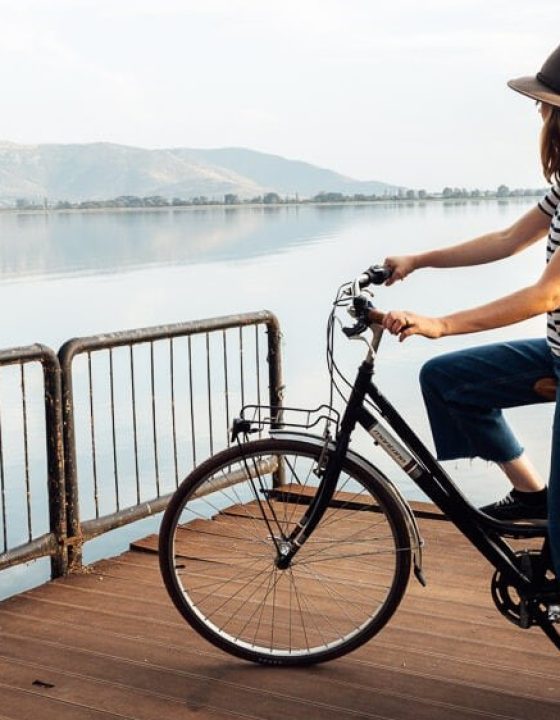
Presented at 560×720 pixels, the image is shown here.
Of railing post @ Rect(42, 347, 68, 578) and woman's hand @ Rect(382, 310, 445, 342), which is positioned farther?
railing post @ Rect(42, 347, 68, 578)

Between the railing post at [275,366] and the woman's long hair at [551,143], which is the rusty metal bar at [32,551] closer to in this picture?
the railing post at [275,366]

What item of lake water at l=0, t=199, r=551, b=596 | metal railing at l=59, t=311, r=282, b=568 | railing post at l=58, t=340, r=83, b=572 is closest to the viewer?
railing post at l=58, t=340, r=83, b=572

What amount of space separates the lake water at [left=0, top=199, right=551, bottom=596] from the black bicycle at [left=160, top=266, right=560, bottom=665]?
0.80 ft

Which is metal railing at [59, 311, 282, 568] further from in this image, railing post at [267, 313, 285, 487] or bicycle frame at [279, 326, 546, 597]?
bicycle frame at [279, 326, 546, 597]

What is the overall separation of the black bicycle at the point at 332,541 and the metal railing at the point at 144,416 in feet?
3.86

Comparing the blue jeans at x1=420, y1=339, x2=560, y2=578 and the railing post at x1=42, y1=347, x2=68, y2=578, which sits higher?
the blue jeans at x1=420, y1=339, x2=560, y2=578

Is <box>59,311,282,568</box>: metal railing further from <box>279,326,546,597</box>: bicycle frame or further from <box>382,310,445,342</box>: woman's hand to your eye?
<box>382,310,445,342</box>: woman's hand

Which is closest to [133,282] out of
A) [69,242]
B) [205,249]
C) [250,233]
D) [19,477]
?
[205,249]

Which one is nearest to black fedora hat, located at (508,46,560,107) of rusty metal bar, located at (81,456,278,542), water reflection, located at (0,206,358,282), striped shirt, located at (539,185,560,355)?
striped shirt, located at (539,185,560,355)

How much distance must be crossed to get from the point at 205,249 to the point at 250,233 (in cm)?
3557

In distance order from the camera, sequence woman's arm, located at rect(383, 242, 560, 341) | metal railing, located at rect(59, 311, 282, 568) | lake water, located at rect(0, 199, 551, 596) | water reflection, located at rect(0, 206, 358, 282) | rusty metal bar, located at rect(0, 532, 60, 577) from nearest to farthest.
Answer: woman's arm, located at rect(383, 242, 560, 341) < rusty metal bar, located at rect(0, 532, 60, 577) < metal railing, located at rect(59, 311, 282, 568) < lake water, located at rect(0, 199, 551, 596) < water reflection, located at rect(0, 206, 358, 282)

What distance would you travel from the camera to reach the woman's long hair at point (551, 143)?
325cm

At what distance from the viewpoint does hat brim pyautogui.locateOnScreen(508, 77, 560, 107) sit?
3199mm

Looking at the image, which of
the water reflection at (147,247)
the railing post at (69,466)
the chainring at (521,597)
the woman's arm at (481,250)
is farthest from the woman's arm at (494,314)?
the water reflection at (147,247)
